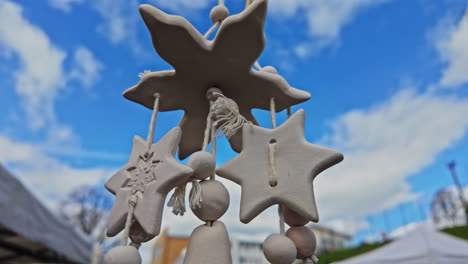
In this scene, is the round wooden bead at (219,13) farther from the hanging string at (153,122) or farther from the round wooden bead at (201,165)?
the round wooden bead at (201,165)

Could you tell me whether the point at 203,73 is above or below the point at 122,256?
above

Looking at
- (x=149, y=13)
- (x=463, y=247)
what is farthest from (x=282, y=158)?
(x=463, y=247)

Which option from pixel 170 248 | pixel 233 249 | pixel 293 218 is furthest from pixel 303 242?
pixel 233 249

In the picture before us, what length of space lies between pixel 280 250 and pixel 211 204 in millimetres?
170

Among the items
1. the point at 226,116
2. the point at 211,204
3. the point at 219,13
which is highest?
the point at 219,13

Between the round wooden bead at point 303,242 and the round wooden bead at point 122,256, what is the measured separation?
1.11 feet

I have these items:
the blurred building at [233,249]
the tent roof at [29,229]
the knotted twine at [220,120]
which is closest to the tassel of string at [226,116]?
the knotted twine at [220,120]

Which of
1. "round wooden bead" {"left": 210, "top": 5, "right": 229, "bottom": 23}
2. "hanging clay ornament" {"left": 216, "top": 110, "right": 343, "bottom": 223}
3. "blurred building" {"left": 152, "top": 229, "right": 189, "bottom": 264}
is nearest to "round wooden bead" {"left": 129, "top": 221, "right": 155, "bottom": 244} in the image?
"hanging clay ornament" {"left": 216, "top": 110, "right": 343, "bottom": 223}

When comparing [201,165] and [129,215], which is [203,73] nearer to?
[201,165]

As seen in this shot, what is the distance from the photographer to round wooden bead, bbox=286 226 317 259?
607mm

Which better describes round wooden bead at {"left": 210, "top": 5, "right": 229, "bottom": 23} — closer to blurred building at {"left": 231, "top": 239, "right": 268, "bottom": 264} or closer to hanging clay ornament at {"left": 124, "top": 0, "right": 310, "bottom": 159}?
hanging clay ornament at {"left": 124, "top": 0, "right": 310, "bottom": 159}

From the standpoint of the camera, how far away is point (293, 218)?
0.64m

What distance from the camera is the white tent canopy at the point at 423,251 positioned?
5.53 feet

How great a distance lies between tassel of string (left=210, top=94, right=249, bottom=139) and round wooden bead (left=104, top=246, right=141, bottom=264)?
13.2 inches
